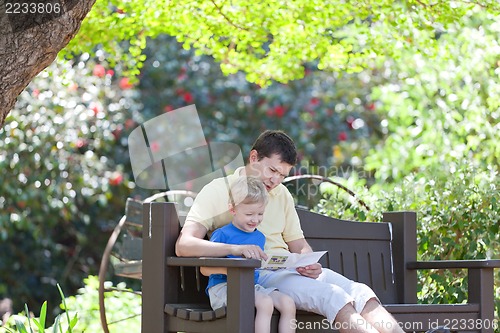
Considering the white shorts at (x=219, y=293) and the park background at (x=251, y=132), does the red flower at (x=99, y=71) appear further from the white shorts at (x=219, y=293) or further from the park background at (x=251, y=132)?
the white shorts at (x=219, y=293)

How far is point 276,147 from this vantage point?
356 centimetres

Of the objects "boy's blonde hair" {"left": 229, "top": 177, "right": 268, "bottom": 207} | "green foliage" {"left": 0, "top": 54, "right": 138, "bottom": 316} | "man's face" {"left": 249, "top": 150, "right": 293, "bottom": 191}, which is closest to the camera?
"boy's blonde hair" {"left": 229, "top": 177, "right": 268, "bottom": 207}

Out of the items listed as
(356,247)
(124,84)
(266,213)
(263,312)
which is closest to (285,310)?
(263,312)

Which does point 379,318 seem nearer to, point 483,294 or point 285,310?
point 285,310

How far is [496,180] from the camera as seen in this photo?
4801 mm

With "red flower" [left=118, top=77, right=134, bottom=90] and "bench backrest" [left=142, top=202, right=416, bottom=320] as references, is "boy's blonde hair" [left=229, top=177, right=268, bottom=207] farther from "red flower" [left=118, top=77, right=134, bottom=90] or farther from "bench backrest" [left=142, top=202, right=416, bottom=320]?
"red flower" [left=118, top=77, right=134, bottom=90]

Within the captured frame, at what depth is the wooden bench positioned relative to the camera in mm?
3113

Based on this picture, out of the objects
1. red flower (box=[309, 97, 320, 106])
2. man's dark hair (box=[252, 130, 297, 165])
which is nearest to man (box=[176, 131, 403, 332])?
man's dark hair (box=[252, 130, 297, 165])

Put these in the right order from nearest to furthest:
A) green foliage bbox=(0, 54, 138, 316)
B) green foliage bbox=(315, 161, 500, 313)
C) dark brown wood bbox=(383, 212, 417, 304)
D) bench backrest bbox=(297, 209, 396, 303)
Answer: bench backrest bbox=(297, 209, 396, 303), dark brown wood bbox=(383, 212, 417, 304), green foliage bbox=(315, 161, 500, 313), green foliage bbox=(0, 54, 138, 316)

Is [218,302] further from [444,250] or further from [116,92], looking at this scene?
[116,92]

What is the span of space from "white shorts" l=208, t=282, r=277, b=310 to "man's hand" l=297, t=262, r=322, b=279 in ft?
0.56

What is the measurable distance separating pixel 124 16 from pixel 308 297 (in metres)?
2.24

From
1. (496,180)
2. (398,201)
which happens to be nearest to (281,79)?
(398,201)

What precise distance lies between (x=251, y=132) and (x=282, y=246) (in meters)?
4.76
